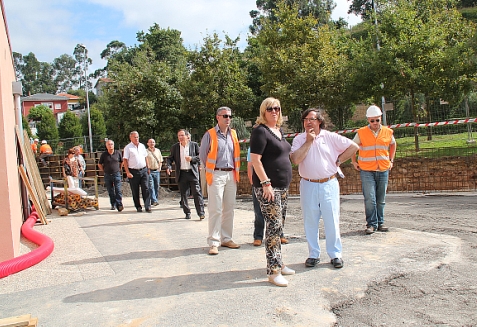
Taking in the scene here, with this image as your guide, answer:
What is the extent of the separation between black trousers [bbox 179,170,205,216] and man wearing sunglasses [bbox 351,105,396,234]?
3378mm

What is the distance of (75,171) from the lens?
42.9 ft

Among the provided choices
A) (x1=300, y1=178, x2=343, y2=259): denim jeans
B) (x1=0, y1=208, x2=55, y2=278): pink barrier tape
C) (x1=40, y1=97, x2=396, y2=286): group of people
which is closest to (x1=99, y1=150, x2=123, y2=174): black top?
(x1=40, y1=97, x2=396, y2=286): group of people

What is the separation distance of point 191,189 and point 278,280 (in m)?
4.73

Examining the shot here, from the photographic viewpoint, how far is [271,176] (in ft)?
16.4

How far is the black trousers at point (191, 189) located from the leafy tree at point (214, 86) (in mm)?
14514

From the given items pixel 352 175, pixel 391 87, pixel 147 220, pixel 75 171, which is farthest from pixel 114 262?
pixel 391 87

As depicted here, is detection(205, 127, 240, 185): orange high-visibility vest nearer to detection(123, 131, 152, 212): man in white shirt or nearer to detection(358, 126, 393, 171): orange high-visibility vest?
detection(358, 126, 393, 171): orange high-visibility vest

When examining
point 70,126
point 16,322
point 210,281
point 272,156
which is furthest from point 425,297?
point 70,126

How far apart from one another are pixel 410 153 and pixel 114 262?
10.5m

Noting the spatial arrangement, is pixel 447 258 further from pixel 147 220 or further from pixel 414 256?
pixel 147 220

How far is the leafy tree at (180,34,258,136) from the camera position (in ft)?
78.1

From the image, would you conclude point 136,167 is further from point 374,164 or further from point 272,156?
point 272,156

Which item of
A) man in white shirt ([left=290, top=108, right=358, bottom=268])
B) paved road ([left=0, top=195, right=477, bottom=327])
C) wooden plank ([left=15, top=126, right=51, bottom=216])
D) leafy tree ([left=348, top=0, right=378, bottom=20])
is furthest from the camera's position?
leafy tree ([left=348, top=0, right=378, bottom=20])

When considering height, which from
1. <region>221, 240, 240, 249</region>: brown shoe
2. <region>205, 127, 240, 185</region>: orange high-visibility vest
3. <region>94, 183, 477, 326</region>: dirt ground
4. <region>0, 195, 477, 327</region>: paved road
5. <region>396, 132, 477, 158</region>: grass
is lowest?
<region>94, 183, 477, 326</region>: dirt ground
